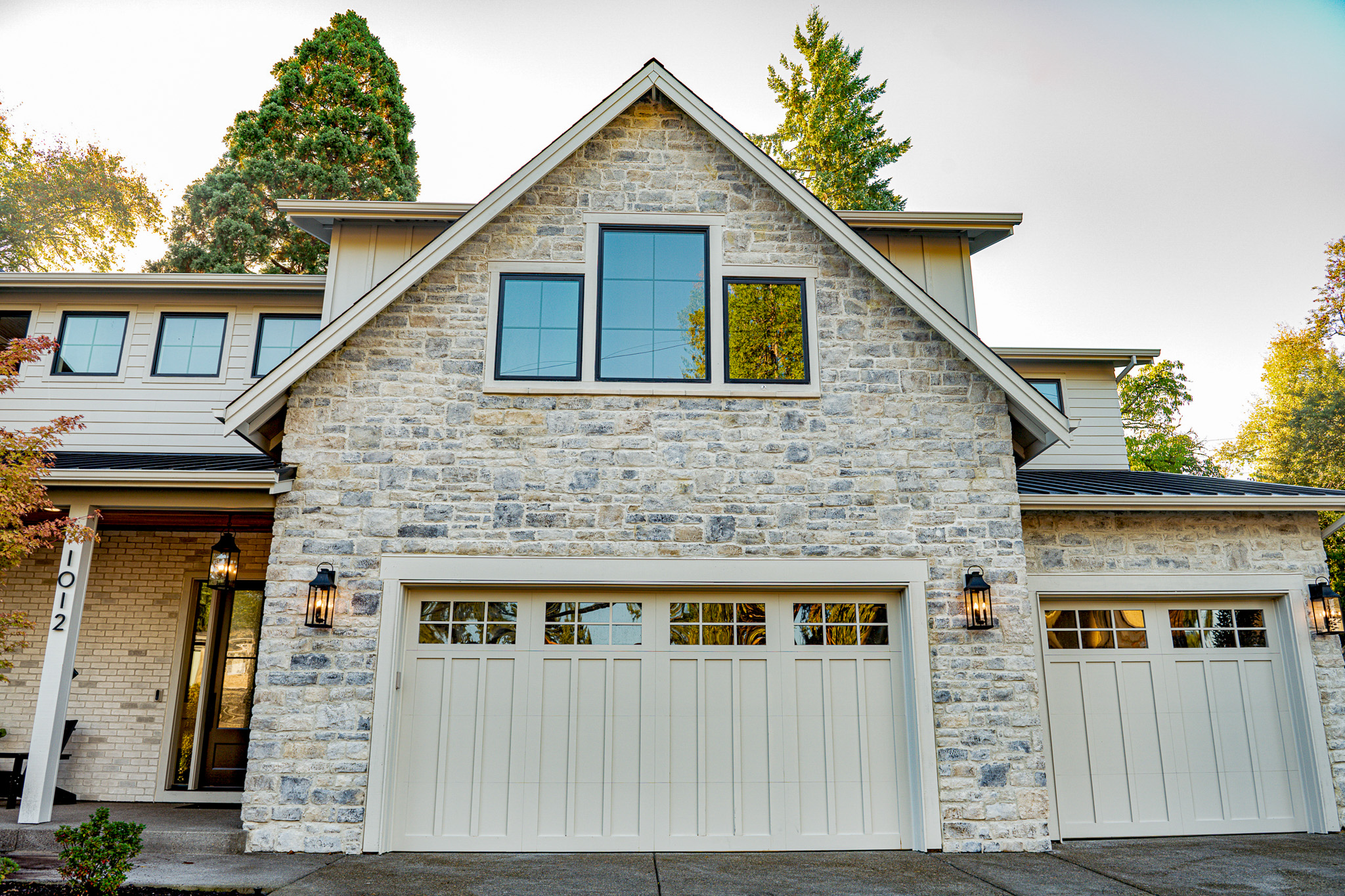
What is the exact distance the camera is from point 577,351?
7.58m

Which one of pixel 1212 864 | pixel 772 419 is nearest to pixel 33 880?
pixel 772 419

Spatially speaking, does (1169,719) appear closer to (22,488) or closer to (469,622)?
(469,622)

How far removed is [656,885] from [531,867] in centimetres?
113

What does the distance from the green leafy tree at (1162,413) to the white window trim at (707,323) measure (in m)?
25.1

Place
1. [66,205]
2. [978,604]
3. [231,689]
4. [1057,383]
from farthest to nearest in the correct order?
1. [66,205]
2. [1057,383]
3. [231,689]
4. [978,604]

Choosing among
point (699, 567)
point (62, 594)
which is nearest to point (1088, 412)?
point (699, 567)

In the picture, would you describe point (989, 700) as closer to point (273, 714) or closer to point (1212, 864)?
point (1212, 864)

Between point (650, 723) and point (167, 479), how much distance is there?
15.7 ft

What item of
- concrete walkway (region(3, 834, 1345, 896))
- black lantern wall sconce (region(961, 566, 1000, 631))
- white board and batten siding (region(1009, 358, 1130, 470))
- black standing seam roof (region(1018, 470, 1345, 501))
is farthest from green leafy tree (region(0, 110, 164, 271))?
black lantern wall sconce (region(961, 566, 1000, 631))

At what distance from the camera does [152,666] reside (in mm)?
9391

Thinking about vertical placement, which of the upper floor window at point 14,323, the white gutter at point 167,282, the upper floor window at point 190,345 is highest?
the white gutter at point 167,282

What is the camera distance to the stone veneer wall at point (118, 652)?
909 centimetres

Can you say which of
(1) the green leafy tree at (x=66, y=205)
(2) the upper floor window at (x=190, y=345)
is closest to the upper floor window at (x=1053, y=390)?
(2) the upper floor window at (x=190, y=345)

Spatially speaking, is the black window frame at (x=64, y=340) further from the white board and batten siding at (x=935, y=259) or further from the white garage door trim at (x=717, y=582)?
the white board and batten siding at (x=935, y=259)
